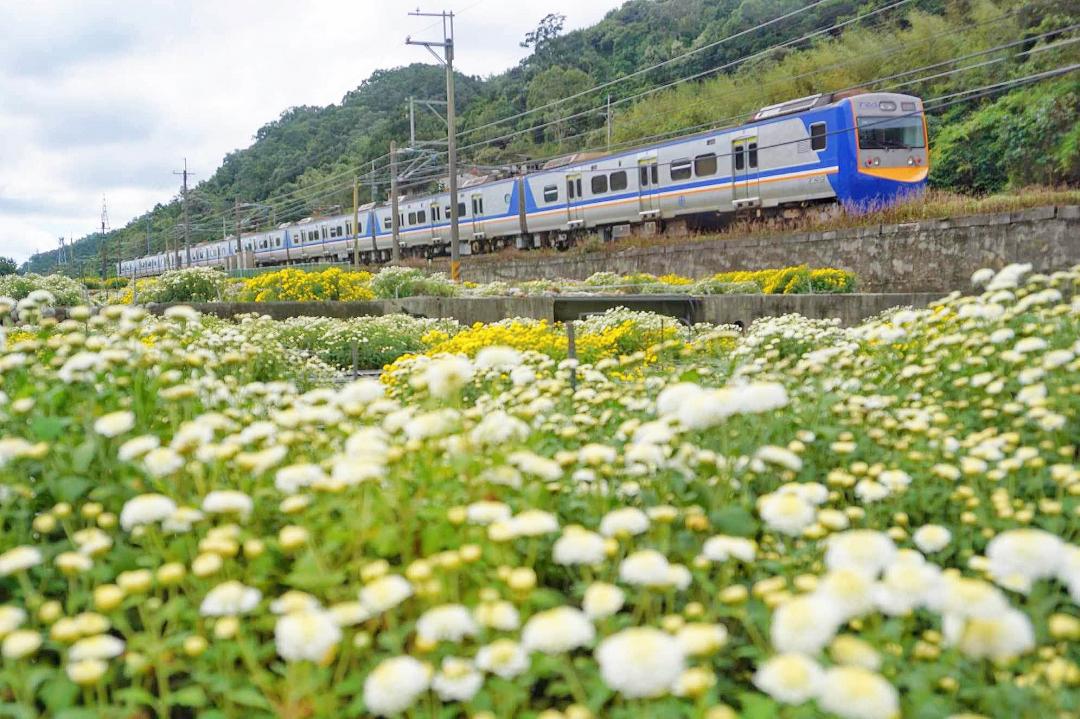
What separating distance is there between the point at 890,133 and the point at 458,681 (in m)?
16.5

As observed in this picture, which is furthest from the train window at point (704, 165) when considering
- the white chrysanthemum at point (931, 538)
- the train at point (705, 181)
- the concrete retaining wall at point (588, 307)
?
the white chrysanthemum at point (931, 538)

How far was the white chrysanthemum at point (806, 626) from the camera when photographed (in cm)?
115

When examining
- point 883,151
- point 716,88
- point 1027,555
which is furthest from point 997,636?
point 716,88

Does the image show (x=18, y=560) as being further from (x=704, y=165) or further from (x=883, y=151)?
(x=704, y=165)

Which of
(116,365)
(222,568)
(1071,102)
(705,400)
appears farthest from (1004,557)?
(1071,102)

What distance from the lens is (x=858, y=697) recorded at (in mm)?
1039

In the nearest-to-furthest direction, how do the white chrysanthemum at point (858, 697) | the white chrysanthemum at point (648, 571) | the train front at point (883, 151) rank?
1. the white chrysanthemum at point (858, 697)
2. the white chrysanthemum at point (648, 571)
3. the train front at point (883, 151)

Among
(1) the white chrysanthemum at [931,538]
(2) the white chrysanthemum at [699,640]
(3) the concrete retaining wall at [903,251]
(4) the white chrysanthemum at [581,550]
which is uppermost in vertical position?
(3) the concrete retaining wall at [903,251]

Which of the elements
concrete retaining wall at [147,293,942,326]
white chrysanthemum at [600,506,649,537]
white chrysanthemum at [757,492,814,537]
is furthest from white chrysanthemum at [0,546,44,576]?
concrete retaining wall at [147,293,942,326]

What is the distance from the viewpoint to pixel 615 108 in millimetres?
43469

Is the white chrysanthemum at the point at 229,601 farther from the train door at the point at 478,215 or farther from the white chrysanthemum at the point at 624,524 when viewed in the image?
the train door at the point at 478,215

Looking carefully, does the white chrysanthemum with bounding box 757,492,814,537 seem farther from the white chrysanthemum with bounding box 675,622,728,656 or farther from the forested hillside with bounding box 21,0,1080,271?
the forested hillside with bounding box 21,0,1080,271

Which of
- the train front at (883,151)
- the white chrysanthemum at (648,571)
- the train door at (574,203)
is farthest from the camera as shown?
the train door at (574,203)

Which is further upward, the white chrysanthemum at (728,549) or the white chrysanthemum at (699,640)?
the white chrysanthemum at (728,549)
